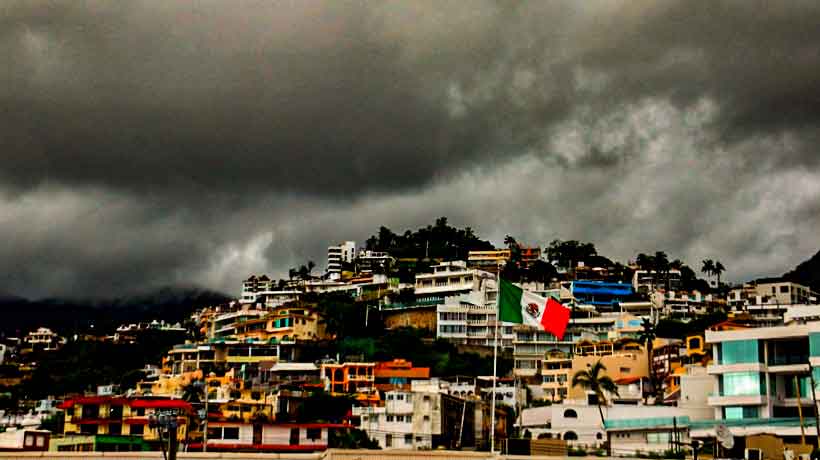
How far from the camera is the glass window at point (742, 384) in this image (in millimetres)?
70625

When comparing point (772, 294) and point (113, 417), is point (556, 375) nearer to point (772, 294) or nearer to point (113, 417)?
point (113, 417)

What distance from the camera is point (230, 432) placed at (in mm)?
81188

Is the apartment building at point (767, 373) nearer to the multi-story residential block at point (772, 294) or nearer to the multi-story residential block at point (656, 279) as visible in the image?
the multi-story residential block at point (772, 294)

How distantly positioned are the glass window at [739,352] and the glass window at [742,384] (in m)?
0.85


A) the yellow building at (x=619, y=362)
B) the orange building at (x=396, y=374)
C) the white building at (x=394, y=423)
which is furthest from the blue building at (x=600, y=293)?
the white building at (x=394, y=423)

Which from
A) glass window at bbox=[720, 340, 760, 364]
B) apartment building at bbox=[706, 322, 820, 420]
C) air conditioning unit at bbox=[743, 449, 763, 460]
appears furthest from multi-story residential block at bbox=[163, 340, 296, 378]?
air conditioning unit at bbox=[743, 449, 763, 460]

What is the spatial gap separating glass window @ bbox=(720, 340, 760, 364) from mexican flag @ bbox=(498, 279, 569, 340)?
2616cm

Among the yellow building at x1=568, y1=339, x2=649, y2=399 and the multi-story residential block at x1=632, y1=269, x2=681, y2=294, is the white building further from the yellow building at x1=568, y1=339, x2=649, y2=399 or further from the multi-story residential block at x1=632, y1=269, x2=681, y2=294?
the multi-story residential block at x1=632, y1=269, x2=681, y2=294

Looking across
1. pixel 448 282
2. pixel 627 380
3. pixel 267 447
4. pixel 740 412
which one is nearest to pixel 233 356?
pixel 448 282

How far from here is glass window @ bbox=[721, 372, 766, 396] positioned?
7062 centimetres

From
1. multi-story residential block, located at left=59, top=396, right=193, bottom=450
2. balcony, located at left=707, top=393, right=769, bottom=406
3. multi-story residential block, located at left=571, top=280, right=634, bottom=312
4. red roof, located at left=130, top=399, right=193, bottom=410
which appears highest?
multi-story residential block, located at left=571, top=280, right=634, bottom=312

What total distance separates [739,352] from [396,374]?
5029 centimetres

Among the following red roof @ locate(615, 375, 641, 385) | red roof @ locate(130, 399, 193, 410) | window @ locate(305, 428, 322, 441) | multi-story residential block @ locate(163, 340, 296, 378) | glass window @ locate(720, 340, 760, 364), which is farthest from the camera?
multi-story residential block @ locate(163, 340, 296, 378)

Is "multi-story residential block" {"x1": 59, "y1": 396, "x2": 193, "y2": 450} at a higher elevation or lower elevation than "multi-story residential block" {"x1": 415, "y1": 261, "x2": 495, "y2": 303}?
lower
